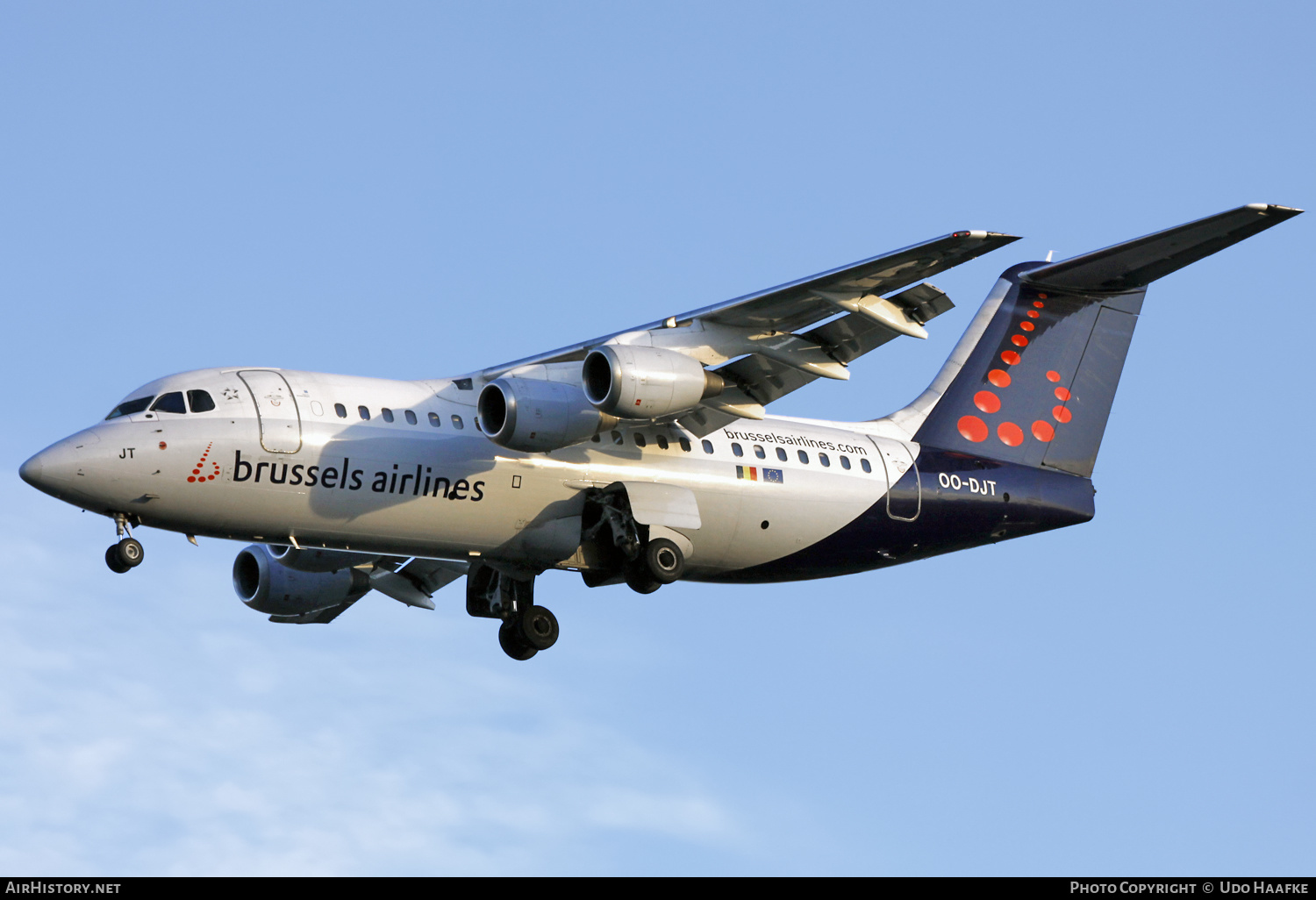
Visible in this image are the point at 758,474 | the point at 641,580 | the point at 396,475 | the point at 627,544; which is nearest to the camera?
the point at 396,475

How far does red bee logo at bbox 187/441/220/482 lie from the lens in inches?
682

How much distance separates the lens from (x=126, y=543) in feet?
56.5

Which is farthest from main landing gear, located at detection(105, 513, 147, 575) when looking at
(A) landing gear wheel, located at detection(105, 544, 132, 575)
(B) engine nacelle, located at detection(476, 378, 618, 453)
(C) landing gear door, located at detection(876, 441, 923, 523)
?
(C) landing gear door, located at detection(876, 441, 923, 523)

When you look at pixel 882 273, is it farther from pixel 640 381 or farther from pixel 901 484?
pixel 901 484

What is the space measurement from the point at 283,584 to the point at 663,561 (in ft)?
17.5

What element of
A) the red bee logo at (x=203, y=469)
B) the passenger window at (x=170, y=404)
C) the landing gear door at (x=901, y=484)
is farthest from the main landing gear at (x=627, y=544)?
the passenger window at (x=170, y=404)

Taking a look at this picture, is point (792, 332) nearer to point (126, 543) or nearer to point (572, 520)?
point (572, 520)

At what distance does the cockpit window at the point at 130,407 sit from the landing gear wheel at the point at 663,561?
5209 mm

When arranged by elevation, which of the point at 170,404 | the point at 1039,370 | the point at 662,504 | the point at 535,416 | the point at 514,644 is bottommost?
the point at 514,644

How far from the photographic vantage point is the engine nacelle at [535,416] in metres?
17.5

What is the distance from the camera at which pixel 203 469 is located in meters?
17.4

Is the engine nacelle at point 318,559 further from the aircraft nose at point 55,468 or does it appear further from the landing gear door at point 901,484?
the landing gear door at point 901,484

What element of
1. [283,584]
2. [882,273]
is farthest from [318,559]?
[882,273]

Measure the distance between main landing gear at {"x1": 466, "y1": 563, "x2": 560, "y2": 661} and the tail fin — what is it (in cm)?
486
